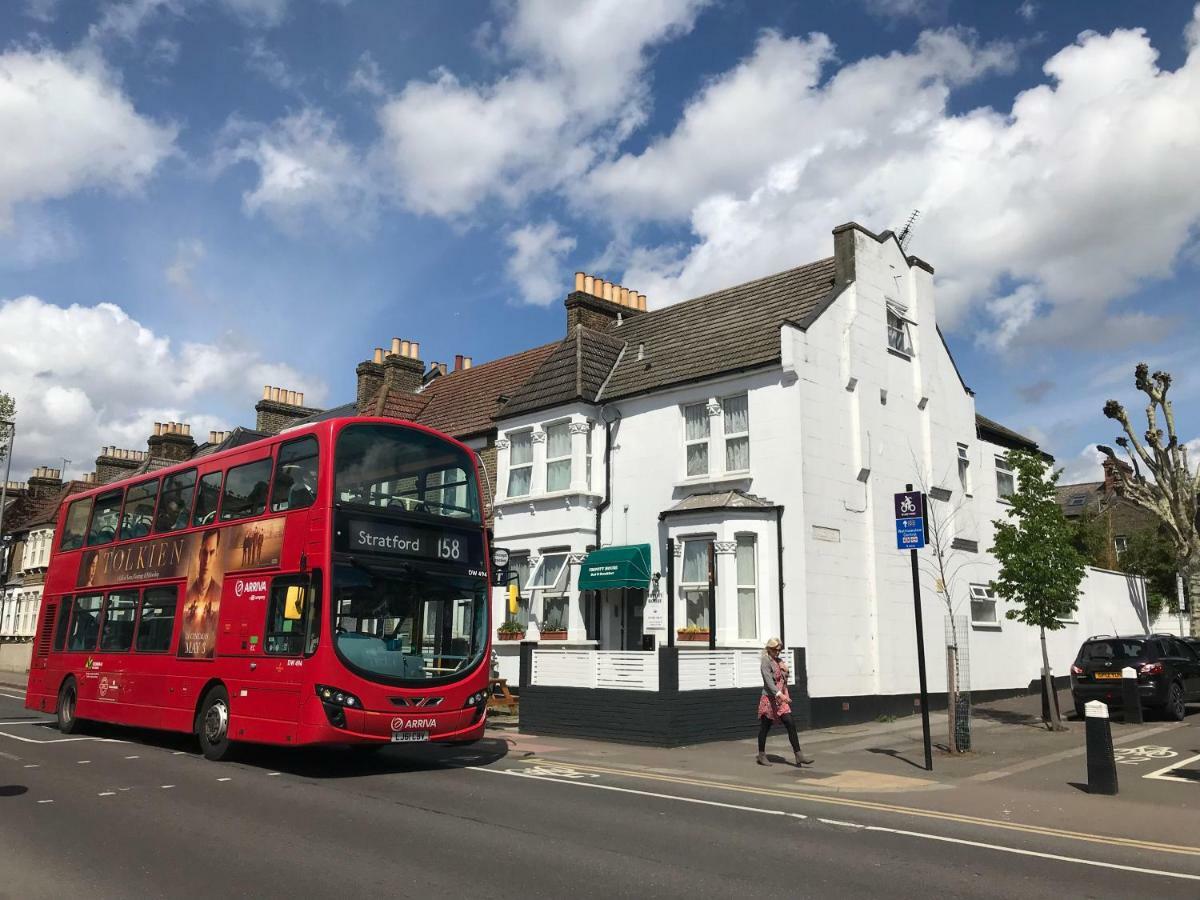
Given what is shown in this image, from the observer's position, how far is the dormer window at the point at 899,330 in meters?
23.1

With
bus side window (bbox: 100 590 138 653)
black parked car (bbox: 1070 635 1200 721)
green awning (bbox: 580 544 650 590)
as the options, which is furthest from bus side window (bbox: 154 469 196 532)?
black parked car (bbox: 1070 635 1200 721)

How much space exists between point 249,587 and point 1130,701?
54.4 feet

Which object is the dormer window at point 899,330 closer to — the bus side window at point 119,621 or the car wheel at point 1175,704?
the car wheel at point 1175,704

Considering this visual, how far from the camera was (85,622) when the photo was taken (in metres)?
17.1

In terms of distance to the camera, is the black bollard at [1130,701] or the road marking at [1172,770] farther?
the black bollard at [1130,701]

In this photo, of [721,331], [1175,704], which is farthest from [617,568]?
[1175,704]

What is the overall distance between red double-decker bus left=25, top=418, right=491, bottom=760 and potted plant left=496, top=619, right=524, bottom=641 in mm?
9582

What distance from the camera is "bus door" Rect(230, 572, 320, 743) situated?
11.5m

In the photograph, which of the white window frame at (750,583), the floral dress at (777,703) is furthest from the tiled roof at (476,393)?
the floral dress at (777,703)

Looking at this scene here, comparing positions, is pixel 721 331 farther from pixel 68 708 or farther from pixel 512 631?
pixel 68 708

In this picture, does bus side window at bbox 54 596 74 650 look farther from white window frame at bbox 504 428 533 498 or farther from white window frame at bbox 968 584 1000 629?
white window frame at bbox 968 584 1000 629

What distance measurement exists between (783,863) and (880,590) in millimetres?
14302

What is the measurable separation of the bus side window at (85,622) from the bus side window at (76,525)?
133cm

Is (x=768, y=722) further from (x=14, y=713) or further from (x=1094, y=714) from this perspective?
(x=14, y=713)
